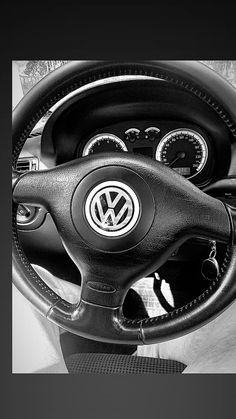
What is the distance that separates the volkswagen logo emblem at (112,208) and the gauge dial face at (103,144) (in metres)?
0.18

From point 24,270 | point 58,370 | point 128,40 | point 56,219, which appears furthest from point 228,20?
point 58,370

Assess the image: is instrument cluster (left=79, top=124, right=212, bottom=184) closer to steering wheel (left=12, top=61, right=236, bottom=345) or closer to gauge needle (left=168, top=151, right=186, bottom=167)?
gauge needle (left=168, top=151, right=186, bottom=167)

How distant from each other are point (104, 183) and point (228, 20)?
0.63 metres

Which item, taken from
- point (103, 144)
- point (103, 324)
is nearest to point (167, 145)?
point (103, 144)

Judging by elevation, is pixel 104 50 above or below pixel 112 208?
above

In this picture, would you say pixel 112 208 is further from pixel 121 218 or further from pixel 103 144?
pixel 103 144

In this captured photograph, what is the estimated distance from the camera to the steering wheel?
0.95m

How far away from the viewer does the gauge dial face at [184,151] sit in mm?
1087

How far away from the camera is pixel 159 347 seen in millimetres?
1122

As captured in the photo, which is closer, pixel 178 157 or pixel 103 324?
pixel 103 324

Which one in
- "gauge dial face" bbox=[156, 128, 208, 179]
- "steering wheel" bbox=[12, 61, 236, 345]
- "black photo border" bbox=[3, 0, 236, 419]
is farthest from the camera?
"black photo border" bbox=[3, 0, 236, 419]

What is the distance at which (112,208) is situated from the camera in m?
0.97

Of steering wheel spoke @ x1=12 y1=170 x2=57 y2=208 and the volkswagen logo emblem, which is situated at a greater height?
steering wheel spoke @ x1=12 y1=170 x2=57 y2=208

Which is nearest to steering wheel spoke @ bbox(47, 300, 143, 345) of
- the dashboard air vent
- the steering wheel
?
the steering wheel
